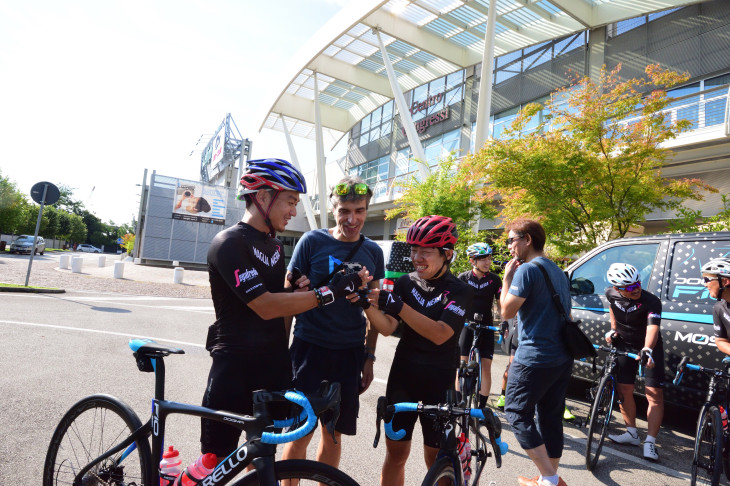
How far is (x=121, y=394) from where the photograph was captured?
4863mm

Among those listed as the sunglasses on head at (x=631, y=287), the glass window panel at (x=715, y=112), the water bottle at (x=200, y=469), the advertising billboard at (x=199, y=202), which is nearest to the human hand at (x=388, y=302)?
the water bottle at (x=200, y=469)

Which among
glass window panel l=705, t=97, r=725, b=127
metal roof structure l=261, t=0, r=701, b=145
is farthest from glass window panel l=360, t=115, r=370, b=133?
glass window panel l=705, t=97, r=725, b=127

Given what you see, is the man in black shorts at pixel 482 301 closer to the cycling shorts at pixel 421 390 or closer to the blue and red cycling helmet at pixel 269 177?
the cycling shorts at pixel 421 390

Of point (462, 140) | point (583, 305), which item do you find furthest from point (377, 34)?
point (583, 305)

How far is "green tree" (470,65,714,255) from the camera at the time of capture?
9.16 meters

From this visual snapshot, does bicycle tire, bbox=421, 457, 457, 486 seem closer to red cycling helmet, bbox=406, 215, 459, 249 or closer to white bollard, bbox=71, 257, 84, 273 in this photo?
red cycling helmet, bbox=406, 215, 459, 249

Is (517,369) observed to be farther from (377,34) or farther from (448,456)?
(377,34)

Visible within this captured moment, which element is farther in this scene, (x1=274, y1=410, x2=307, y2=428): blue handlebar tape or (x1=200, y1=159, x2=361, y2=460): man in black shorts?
(x1=200, y1=159, x2=361, y2=460): man in black shorts

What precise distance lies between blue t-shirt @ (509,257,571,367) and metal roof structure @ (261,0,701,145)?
1850 cm

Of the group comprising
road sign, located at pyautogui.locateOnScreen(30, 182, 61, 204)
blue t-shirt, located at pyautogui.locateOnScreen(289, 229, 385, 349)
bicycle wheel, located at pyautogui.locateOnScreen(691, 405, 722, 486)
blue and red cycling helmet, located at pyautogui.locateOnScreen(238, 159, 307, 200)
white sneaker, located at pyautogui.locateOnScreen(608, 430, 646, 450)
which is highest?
road sign, located at pyautogui.locateOnScreen(30, 182, 61, 204)

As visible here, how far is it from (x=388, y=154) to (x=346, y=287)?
33366 mm

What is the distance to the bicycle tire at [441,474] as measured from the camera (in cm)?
201

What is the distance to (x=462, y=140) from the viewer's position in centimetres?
2708

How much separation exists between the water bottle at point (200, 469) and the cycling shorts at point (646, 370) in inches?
166
